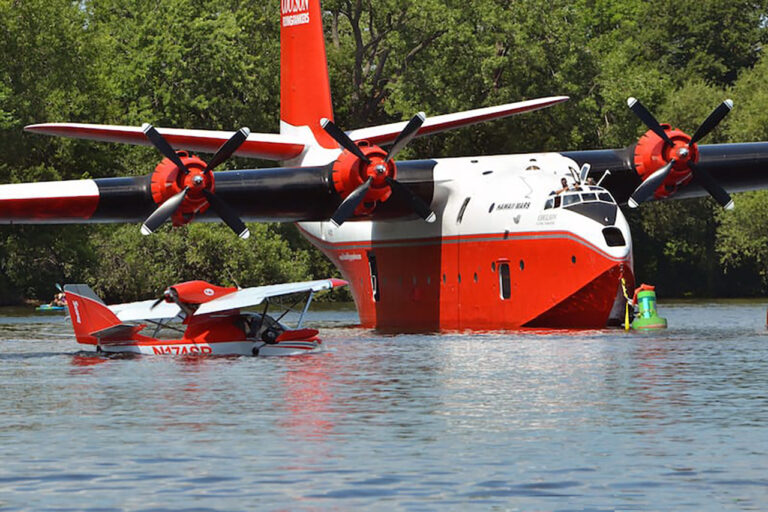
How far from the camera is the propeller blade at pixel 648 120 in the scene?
3653 centimetres

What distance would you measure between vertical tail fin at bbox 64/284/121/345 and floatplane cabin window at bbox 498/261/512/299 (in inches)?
481

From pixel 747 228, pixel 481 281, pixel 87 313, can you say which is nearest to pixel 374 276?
pixel 481 281

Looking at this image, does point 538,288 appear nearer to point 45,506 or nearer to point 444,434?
point 444,434

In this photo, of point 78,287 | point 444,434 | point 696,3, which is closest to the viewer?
point 444,434

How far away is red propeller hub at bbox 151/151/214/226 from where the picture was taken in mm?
34719

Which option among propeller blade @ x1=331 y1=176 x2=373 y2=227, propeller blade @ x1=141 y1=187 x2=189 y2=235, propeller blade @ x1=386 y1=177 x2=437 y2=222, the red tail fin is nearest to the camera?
propeller blade @ x1=141 y1=187 x2=189 y2=235

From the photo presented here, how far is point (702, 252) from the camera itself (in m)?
85.0

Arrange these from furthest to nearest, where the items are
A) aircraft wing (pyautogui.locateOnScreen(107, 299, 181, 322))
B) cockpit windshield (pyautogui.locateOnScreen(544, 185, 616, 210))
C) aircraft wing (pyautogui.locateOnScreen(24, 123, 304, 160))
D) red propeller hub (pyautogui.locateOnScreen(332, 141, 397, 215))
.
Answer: aircraft wing (pyautogui.locateOnScreen(24, 123, 304, 160)) → red propeller hub (pyautogui.locateOnScreen(332, 141, 397, 215)) → cockpit windshield (pyautogui.locateOnScreen(544, 185, 616, 210)) → aircraft wing (pyautogui.locateOnScreen(107, 299, 181, 322))

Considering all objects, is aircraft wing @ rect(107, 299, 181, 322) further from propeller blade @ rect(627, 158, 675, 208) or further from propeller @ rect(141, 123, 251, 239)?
propeller blade @ rect(627, 158, 675, 208)

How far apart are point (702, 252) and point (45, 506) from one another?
75.0 m

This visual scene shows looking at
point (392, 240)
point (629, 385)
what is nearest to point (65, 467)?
point (629, 385)

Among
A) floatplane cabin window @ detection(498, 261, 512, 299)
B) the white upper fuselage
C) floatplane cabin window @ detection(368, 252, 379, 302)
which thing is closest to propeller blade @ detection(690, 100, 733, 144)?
the white upper fuselage

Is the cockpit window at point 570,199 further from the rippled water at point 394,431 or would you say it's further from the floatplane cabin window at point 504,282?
the rippled water at point 394,431

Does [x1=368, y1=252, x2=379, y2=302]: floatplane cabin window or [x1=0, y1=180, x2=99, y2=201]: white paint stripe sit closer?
[x1=0, y1=180, x2=99, y2=201]: white paint stripe
